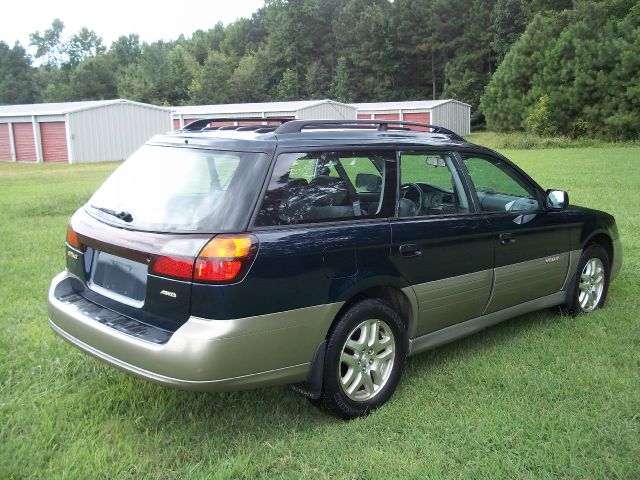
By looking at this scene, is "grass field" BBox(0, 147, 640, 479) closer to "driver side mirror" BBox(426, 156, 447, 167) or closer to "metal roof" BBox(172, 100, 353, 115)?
"driver side mirror" BBox(426, 156, 447, 167)

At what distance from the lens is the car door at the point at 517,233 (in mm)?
4410

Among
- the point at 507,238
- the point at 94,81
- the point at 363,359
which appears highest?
the point at 94,81

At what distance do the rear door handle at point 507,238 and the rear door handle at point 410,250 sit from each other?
0.88 meters

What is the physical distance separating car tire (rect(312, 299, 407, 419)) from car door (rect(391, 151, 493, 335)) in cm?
28

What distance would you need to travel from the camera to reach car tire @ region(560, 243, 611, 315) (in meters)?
5.18

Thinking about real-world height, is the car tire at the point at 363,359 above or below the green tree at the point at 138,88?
below

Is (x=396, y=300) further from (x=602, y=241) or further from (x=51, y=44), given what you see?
(x=51, y=44)

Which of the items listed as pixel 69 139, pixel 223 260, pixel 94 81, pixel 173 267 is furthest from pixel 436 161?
pixel 94 81

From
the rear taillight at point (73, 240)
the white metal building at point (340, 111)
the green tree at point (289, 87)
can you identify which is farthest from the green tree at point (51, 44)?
the rear taillight at point (73, 240)

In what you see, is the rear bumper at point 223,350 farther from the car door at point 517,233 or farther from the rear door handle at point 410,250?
the car door at point 517,233

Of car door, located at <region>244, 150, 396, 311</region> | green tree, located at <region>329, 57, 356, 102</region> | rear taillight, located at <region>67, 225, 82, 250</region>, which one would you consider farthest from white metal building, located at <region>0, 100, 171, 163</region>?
green tree, located at <region>329, 57, 356, 102</region>

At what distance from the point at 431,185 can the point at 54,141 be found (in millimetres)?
32503

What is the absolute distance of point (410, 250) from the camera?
12.3 feet

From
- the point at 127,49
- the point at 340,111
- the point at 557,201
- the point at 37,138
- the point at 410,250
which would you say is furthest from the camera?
the point at 127,49
